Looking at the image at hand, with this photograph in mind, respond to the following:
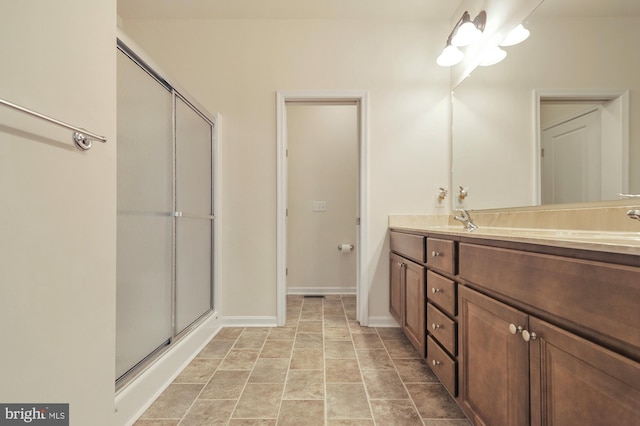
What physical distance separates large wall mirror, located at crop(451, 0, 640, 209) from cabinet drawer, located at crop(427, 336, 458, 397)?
915 millimetres

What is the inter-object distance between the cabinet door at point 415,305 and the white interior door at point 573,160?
756mm

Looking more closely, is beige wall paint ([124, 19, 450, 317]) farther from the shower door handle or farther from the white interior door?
the white interior door

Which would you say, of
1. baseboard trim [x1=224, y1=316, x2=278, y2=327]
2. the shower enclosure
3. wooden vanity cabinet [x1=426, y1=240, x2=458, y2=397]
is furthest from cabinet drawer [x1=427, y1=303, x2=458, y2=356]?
the shower enclosure

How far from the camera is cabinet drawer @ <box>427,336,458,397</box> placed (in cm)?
115

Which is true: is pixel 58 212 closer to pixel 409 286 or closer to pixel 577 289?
pixel 577 289

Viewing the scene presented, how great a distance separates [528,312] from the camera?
29.9 inches

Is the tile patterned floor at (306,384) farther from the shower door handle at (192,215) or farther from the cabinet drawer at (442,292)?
the shower door handle at (192,215)

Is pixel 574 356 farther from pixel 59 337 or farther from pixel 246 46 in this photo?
pixel 246 46

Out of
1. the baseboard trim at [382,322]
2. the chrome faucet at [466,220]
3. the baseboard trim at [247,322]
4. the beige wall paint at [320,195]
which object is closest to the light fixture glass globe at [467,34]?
the chrome faucet at [466,220]

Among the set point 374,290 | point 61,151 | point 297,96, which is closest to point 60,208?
point 61,151

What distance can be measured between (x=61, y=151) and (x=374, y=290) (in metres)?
2.08

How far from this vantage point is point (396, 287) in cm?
202

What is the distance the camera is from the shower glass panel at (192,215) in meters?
1.66

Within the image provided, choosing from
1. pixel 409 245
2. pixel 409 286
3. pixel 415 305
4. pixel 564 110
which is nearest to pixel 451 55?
pixel 564 110
